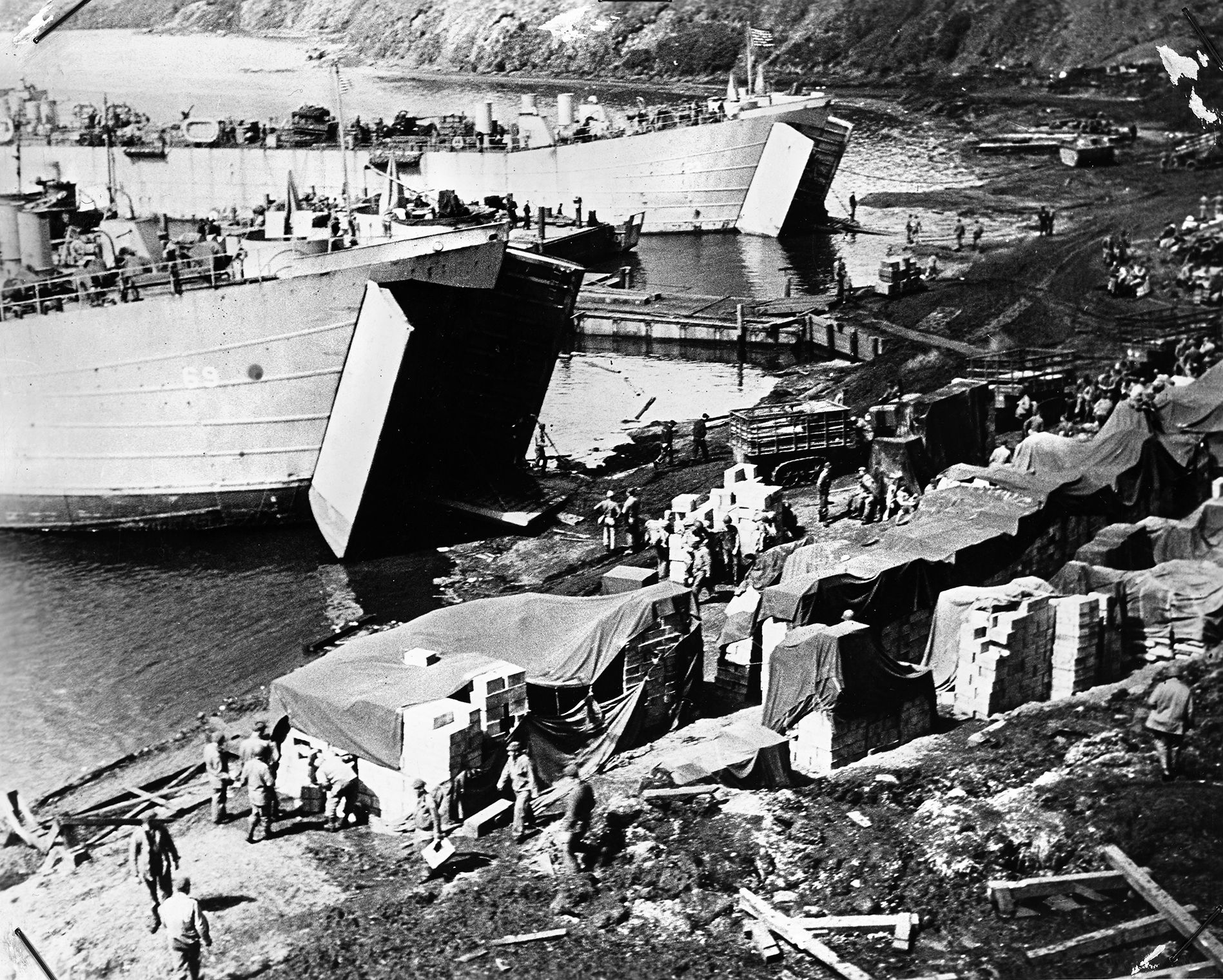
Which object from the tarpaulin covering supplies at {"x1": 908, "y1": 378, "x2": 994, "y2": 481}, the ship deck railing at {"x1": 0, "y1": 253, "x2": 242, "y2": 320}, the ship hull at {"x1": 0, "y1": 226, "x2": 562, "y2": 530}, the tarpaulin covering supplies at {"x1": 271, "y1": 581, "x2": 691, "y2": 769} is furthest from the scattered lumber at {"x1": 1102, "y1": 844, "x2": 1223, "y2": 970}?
the ship deck railing at {"x1": 0, "y1": 253, "x2": 242, "y2": 320}

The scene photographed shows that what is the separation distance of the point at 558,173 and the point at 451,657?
139 feet

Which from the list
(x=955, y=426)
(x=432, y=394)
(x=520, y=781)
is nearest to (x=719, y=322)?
(x=955, y=426)

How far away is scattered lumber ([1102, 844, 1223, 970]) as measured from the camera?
1395 centimetres

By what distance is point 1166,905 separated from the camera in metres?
14.3

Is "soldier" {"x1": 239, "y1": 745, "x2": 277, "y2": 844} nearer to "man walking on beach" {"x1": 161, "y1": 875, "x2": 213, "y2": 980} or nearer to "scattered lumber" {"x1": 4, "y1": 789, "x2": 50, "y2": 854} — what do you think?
"man walking on beach" {"x1": 161, "y1": 875, "x2": 213, "y2": 980}

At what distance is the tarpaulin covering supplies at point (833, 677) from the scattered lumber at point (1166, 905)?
3128 millimetres

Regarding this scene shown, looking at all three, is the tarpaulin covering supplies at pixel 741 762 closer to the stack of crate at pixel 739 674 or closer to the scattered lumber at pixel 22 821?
the stack of crate at pixel 739 674

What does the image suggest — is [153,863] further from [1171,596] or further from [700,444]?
[700,444]

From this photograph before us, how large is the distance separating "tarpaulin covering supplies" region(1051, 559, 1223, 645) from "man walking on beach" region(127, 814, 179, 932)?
1145 centimetres

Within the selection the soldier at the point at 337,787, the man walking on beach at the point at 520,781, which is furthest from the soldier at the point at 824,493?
the soldier at the point at 337,787

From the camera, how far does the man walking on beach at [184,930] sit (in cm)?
1449

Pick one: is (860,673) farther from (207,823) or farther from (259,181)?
(259,181)

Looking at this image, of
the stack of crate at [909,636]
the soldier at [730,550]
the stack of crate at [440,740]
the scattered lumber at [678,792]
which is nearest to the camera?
the scattered lumber at [678,792]

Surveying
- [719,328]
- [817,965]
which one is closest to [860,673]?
[817,965]
